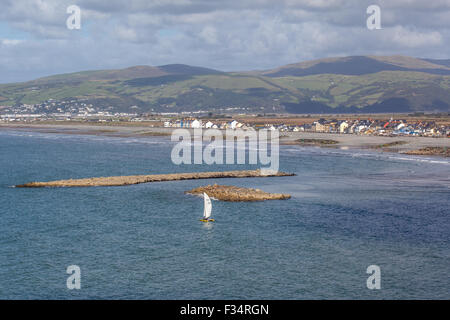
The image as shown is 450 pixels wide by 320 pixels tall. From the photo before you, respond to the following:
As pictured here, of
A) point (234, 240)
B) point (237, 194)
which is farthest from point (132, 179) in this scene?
point (234, 240)

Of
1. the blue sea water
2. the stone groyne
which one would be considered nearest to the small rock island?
the blue sea water

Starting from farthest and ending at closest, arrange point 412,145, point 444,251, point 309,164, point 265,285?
1. point 412,145
2. point 309,164
3. point 444,251
4. point 265,285

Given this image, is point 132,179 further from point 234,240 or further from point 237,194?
point 234,240

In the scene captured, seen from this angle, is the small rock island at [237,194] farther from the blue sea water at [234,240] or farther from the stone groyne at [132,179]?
the stone groyne at [132,179]

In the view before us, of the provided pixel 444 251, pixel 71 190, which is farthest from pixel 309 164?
pixel 444 251

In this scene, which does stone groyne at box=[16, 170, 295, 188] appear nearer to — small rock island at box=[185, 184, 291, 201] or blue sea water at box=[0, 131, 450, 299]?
blue sea water at box=[0, 131, 450, 299]
